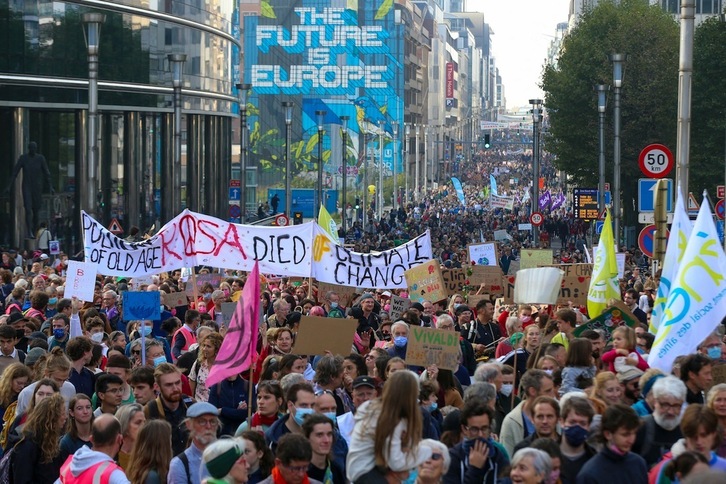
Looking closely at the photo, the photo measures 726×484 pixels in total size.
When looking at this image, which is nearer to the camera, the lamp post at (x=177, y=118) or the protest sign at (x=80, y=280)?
the protest sign at (x=80, y=280)

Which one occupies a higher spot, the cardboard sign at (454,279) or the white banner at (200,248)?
the white banner at (200,248)

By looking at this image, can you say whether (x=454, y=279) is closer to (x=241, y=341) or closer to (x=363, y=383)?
(x=241, y=341)

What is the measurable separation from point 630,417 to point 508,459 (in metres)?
0.73

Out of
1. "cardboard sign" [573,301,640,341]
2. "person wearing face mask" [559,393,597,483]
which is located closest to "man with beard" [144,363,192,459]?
"person wearing face mask" [559,393,597,483]

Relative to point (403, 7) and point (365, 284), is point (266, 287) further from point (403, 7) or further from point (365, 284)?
point (403, 7)

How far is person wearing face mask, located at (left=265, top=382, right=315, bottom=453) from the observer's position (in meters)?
9.28

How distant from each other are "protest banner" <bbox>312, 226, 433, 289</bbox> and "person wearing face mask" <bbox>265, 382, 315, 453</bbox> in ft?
32.3

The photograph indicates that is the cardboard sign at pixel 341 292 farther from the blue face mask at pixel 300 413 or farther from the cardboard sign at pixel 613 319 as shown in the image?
the blue face mask at pixel 300 413

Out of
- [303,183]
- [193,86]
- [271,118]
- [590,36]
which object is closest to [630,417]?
[193,86]

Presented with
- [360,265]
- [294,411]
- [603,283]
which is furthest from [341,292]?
[294,411]

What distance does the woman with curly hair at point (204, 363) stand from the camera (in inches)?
474

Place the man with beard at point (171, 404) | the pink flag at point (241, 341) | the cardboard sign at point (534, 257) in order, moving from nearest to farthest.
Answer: the man with beard at point (171, 404), the pink flag at point (241, 341), the cardboard sign at point (534, 257)

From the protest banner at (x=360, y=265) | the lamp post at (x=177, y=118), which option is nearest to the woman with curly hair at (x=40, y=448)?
the protest banner at (x=360, y=265)

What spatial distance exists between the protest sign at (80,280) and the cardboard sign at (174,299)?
1.99 m
